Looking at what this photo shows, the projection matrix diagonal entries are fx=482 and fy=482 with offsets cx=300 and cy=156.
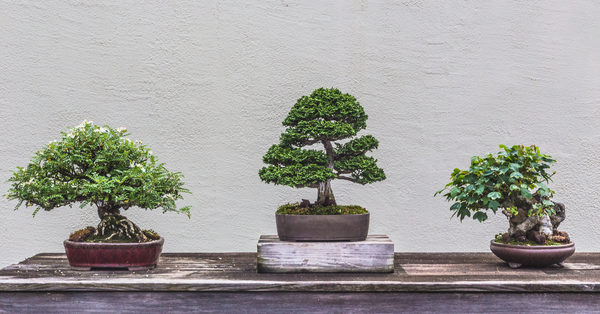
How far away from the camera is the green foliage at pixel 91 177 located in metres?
1.63

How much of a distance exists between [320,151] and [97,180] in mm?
791

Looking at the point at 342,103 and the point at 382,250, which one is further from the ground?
the point at 342,103

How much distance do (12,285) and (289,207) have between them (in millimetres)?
929

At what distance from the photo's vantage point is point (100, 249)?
1.66 metres

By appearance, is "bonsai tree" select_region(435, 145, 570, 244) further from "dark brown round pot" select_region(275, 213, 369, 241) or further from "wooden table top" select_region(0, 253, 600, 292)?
"dark brown round pot" select_region(275, 213, 369, 241)

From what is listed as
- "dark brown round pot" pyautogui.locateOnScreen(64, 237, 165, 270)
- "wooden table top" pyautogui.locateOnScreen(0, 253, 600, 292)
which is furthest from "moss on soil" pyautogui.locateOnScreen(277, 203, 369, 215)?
"dark brown round pot" pyautogui.locateOnScreen(64, 237, 165, 270)

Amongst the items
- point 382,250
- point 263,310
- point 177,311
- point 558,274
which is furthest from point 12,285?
point 558,274

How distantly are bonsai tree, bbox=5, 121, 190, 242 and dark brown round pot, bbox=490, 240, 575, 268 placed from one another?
1226 mm

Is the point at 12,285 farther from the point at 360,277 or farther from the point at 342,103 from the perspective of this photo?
the point at 342,103

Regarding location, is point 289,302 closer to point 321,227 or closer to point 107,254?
point 321,227

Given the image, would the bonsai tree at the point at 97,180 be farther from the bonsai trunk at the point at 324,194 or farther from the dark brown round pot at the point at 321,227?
the bonsai trunk at the point at 324,194

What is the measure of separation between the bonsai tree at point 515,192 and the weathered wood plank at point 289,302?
0.34m

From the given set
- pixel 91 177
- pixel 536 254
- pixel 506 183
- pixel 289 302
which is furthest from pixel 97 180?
pixel 536 254

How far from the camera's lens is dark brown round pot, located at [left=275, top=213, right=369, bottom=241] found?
1695mm
